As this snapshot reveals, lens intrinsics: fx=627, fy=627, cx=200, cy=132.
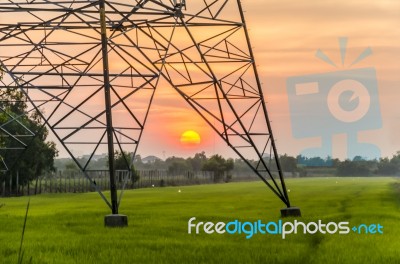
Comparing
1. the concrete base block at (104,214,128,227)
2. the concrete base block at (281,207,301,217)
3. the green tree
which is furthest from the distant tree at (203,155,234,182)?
the concrete base block at (104,214,128,227)

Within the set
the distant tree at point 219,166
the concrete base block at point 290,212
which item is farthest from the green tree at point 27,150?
the distant tree at point 219,166

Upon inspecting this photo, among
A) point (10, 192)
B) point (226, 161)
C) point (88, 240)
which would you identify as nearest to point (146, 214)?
point (88, 240)

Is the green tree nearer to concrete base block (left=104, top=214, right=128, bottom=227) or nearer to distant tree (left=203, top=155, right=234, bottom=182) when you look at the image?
concrete base block (left=104, top=214, right=128, bottom=227)

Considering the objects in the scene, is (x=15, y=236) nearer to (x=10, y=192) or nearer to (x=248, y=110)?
(x=248, y=110)

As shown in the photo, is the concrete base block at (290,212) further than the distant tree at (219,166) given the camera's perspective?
No

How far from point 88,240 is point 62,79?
8.19 m

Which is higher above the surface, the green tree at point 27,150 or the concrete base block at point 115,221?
the green tree at point 27,150

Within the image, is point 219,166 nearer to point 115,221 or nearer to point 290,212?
point 290,212

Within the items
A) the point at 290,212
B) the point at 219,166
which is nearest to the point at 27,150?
the point at 290,212

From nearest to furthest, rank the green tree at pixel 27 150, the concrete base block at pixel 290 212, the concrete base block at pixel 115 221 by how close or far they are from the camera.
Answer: the concrete base block at pixel 115 221
the concrete base block at pixel 290 212
the green tree at pixel 27 150

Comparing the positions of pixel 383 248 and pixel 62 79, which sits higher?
pixel 62 79

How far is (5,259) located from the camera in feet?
46.1

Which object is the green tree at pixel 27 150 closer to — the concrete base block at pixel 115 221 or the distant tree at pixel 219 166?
the concrete base block at pixel 115 221

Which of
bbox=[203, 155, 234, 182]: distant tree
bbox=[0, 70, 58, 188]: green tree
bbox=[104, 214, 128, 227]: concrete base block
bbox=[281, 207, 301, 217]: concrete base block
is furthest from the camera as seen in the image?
bbox=[203, 155, 234, 182]: distant tree
